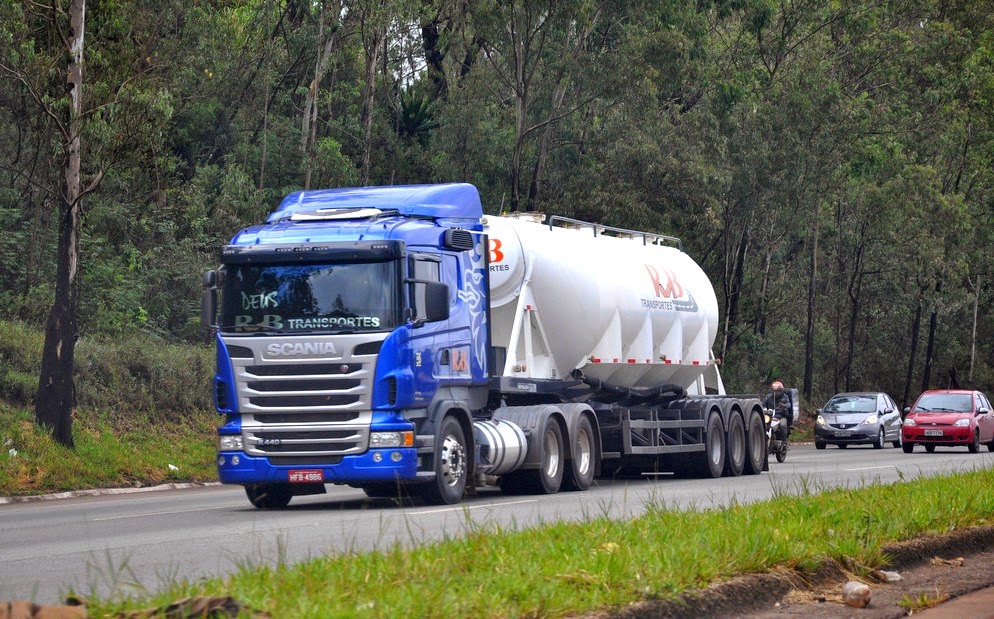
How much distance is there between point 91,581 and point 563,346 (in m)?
11.3

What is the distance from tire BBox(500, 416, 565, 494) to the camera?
61.6ft

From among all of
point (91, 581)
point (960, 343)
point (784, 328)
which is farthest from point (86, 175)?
point (960, 343)

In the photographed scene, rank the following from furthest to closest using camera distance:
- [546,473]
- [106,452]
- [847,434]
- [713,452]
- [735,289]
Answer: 1. [735,289]
2. [847,434]
3. [106,452]
4. [713,452]
5. [546,473]

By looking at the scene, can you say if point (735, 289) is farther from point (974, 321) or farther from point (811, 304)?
point (974, 321)

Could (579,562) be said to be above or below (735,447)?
below

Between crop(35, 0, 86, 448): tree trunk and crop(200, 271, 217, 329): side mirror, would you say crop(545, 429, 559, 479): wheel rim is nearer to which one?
crop(200, 271, 217, 329): side mirror

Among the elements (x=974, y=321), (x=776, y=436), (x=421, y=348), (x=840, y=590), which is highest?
(x=974, y=321)

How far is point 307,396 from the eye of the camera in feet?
Result: 52.5

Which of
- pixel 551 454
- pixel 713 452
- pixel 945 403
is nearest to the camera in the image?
pixel 551 454

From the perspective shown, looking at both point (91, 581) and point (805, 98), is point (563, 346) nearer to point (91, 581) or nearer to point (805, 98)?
point (91, 581)

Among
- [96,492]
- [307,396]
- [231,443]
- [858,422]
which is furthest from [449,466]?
[858,422]

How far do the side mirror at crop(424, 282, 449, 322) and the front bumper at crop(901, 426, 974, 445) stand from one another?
23.1m

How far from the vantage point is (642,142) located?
39156 millimetres

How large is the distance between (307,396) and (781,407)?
1600 cm
